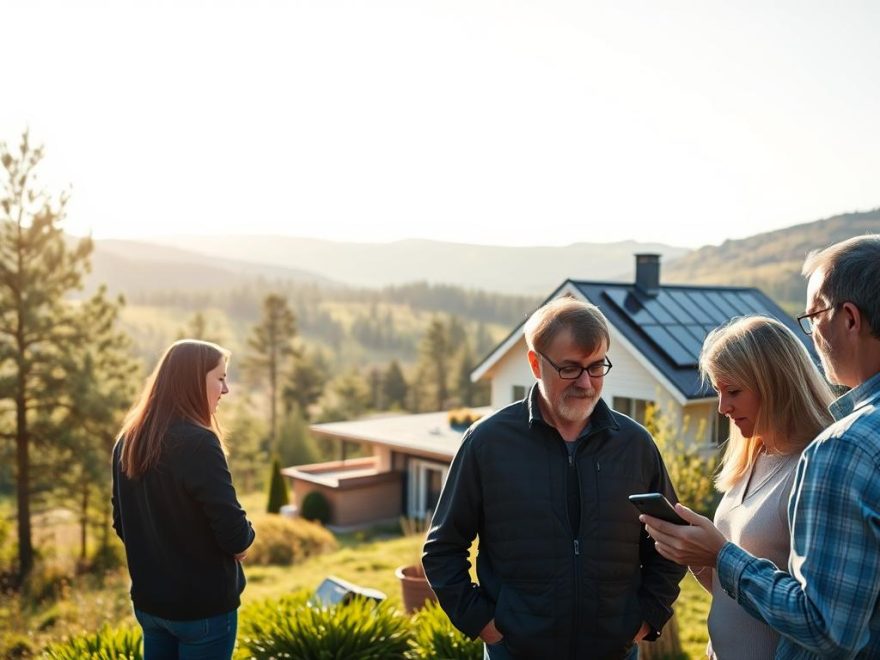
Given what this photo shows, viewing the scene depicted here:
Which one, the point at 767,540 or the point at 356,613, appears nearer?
the point at 767,540

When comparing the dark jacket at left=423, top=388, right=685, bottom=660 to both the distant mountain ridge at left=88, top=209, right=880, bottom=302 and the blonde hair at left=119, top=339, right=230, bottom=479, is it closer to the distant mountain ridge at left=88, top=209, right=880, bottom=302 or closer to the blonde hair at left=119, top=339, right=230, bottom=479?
the blonde hair at left=119, top=339, right=230, bottom=479

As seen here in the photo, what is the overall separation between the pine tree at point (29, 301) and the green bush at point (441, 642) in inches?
640

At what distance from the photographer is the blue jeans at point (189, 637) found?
Result: 3.37 meters

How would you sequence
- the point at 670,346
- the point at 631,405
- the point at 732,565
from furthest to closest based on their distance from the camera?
the point at 631,405, the point at 670,346, the point at 732,565

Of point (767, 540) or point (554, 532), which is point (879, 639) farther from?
point (554, 532)

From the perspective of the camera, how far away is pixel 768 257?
167 feet

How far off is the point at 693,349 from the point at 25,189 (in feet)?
54.1

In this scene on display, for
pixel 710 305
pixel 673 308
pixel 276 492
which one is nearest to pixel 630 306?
pixel 673 308

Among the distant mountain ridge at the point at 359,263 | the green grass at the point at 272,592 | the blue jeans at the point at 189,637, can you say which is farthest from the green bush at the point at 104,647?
the distant mountain ridge at the point at 359,263

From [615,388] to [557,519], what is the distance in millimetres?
13774

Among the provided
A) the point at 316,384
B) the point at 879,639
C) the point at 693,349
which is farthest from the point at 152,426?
the point at 316,384

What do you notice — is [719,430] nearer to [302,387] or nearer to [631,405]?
[631,405]

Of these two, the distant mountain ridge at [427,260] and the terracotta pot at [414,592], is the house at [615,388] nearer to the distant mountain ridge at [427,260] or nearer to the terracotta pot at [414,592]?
the terracotta pot at [414,592]

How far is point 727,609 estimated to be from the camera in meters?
2.54
